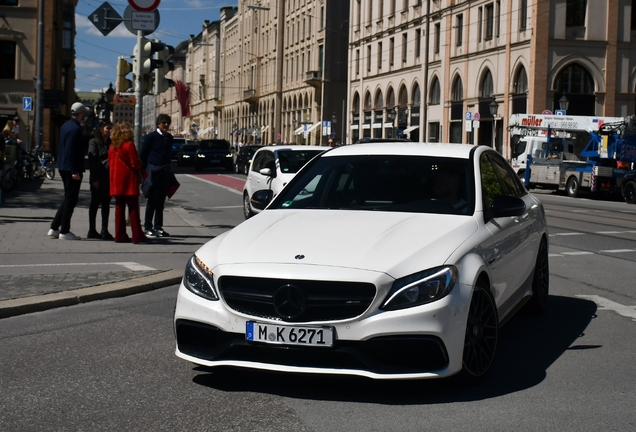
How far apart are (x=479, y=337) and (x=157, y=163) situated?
9.43 meters

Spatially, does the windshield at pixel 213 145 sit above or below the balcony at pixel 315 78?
below

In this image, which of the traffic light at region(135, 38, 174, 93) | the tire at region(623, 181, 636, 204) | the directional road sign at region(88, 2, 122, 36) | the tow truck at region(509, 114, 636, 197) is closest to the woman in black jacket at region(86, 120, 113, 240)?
the traffic light at region(135, 38, 174, 93)

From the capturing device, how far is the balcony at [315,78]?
8675 centimetres

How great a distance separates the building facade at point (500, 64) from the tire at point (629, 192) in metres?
13.9

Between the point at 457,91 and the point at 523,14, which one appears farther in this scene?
the point at 457,91

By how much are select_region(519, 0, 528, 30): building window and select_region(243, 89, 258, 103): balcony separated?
199 feet

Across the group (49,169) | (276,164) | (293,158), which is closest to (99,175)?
(276,164)

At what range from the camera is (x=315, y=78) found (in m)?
86.8

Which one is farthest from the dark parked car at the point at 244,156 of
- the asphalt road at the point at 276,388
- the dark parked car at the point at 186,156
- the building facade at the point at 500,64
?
the asphalt road at the point at 276,388

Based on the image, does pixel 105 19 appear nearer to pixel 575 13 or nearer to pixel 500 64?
pixel 575 13

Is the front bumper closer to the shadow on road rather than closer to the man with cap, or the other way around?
the shadow on road

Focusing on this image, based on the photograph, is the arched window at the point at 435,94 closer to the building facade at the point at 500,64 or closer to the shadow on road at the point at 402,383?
the building facade at the point at 500,64

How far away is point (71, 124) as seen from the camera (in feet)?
44.3

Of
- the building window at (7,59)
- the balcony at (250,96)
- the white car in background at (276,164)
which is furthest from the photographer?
the balcony at (250,96)
